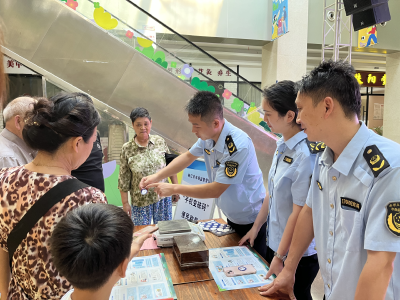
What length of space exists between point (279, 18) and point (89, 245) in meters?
6.96

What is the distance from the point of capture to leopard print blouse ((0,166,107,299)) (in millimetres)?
932

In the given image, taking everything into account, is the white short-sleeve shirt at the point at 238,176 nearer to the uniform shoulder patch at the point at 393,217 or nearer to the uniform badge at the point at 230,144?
the uniform badge at the point at 230,144

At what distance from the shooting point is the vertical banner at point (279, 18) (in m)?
6.16

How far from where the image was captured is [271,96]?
5.15ft

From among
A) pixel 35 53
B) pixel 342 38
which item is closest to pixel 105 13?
pixel 35 53

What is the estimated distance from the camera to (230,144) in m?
1.88

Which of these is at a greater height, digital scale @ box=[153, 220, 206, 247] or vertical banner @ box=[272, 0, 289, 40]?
vertical banner @ box=[272, 0, 289, 40]

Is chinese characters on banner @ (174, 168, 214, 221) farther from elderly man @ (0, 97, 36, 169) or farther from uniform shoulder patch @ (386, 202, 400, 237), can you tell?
uniform shoulder patch @ (386, 202, 400, 237)

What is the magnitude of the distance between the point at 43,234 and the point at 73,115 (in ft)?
1.45

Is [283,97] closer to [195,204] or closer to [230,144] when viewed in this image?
[230,144]

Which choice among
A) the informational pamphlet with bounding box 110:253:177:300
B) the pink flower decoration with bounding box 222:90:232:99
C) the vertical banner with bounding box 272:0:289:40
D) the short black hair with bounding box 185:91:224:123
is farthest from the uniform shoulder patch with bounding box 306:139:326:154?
the vertical banner with bounding box 272:0:289:40

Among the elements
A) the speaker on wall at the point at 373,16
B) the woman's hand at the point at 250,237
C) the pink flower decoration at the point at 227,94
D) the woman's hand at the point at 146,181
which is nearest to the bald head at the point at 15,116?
the woman's hand at the point at 146,181

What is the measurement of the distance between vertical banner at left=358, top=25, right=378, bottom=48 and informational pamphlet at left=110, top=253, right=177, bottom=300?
8058 millimetres

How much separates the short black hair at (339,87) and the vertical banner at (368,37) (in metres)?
7.58
